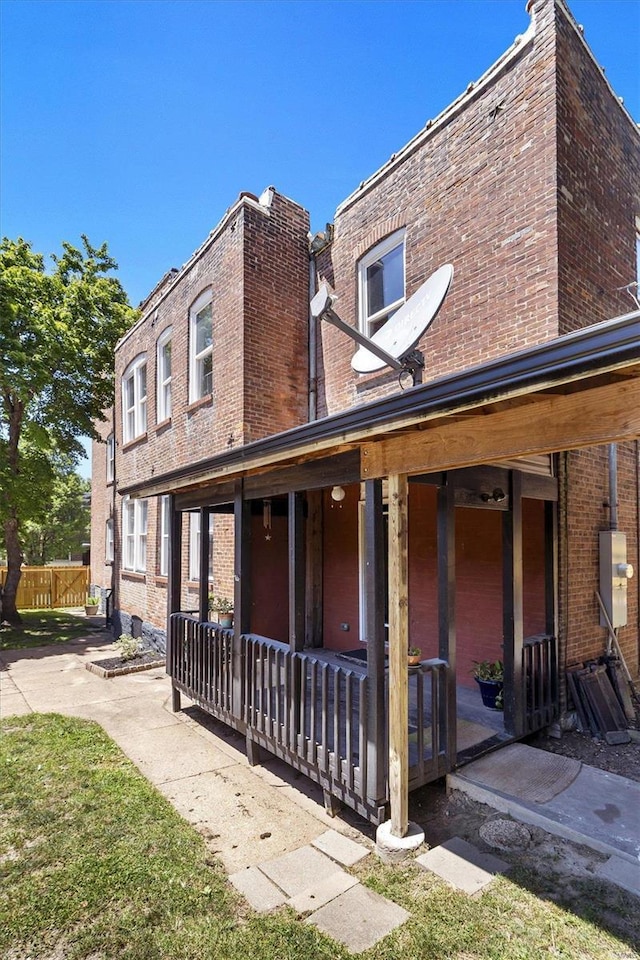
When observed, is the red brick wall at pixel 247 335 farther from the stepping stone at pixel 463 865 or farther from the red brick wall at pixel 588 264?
the stepping stone at pixel 463 865

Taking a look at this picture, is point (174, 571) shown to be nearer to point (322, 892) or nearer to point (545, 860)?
point (322, 892)

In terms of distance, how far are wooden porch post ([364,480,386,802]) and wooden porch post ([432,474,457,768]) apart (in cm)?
69

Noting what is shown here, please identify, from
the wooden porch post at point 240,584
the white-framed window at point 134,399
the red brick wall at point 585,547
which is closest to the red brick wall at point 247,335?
the white-framed window at point 134,399

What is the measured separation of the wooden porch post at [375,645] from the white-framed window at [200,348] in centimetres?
619

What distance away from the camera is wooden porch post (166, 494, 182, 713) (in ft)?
21.6

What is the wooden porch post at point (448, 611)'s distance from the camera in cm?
398

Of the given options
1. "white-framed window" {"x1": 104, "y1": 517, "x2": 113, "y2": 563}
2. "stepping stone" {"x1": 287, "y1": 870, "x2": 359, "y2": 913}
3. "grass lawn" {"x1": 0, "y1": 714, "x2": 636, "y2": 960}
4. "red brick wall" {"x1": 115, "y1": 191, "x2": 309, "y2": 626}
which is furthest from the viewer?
"white-framed window" {"x1": 104, "y1": 517, "x2": 113, "y2": 563}

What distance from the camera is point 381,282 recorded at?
722 centimetres

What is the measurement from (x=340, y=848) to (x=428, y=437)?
2901 mm

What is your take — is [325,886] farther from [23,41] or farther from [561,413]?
[23,41]

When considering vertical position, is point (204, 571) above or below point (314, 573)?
above

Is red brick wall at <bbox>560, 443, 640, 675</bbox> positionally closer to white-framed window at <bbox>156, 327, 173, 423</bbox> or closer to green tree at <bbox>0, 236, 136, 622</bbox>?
white-framed window at <bbox>156, 327, 173, 423</bbox>

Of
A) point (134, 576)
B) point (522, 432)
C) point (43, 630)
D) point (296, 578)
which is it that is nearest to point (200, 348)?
point (134, 576)

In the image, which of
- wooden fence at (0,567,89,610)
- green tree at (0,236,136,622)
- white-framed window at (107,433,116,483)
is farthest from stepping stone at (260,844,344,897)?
wooden fence at (0,567,89,610)
